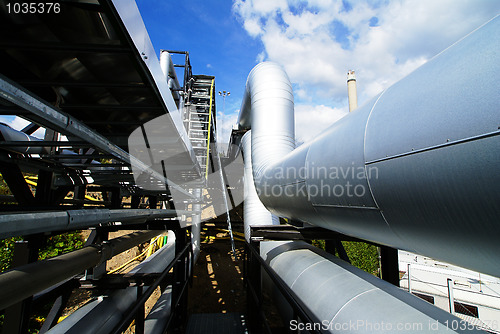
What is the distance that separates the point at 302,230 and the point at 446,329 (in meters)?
1.58

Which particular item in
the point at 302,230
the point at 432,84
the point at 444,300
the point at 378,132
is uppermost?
the point at 432,84

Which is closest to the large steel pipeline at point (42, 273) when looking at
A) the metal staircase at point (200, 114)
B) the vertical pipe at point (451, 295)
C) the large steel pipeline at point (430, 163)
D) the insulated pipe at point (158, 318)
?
the insulated pipe at point (158, 318)

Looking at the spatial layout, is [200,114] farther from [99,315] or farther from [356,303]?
[356,303]

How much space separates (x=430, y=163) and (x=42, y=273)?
6.24ft

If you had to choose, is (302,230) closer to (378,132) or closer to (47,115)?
(378,132)

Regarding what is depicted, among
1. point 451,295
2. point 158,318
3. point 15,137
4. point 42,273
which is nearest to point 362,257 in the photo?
point 451,295

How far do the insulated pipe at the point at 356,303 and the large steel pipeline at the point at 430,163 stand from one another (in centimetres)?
39

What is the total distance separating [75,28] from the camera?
1.15 meters

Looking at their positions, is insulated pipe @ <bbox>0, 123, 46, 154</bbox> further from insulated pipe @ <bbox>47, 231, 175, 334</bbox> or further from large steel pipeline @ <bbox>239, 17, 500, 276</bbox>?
large steel pipeline @ <bbox>239, 17, 500, 276</bbox>

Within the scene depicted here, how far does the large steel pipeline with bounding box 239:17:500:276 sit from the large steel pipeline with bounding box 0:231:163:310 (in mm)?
1637

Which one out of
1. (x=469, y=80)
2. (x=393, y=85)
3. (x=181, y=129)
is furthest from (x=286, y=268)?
(x=469, y=80)

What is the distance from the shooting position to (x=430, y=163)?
0.82 m

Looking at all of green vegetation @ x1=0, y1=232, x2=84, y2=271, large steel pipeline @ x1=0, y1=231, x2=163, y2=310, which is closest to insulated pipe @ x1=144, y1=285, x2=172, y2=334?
large steel pipeline @ x1=0, y1=231, x2=163, y2=310

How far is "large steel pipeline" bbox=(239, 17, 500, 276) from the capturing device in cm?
69
